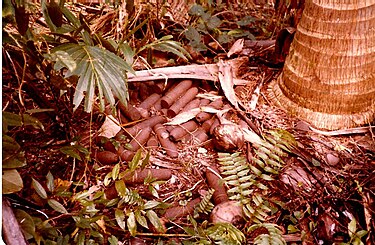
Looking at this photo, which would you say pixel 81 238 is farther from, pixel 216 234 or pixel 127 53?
pixel 127 53

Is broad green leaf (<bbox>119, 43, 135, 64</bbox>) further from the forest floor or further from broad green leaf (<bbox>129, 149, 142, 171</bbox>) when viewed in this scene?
broad green leaf (<bbox>129, 149, 142, 171</bbox>)

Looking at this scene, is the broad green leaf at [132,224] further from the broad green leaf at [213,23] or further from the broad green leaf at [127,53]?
the broad green leaf at [213,23]

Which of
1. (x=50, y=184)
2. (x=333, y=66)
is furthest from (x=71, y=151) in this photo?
(x=333, y=66)

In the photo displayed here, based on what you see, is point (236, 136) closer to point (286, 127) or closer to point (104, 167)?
point (286, 127)

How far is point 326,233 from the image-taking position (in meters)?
2.03

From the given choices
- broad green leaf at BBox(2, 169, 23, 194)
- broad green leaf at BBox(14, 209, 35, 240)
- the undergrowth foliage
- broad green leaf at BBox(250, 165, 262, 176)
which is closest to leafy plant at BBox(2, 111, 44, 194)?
broad green leaf at BBox(2, 169, 23, 194)

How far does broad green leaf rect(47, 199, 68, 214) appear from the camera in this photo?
182 centimetres

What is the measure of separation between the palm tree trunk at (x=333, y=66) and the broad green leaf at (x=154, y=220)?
105cm

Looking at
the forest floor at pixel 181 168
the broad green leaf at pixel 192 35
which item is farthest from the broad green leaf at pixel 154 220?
the broad green leaf at pixel 192 35

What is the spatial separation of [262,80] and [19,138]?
1407 millimetres

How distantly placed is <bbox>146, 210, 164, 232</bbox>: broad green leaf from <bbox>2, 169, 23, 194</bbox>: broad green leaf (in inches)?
22.7

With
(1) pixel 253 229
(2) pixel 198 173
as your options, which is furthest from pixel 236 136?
(1) pixel 253 229

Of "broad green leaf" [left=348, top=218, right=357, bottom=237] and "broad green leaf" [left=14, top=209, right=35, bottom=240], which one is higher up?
"broad green leaf" [left=14, top=209, right=35, bottom=240]

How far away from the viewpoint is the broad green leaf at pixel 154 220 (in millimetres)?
1931
